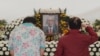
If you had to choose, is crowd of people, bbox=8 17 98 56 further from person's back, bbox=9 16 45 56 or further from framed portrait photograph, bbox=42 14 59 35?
framed portrait photograph, bbox=42 14 59 35

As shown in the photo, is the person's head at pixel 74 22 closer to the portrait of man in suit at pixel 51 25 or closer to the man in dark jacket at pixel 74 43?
the man in dark jacket at pixel 74 43

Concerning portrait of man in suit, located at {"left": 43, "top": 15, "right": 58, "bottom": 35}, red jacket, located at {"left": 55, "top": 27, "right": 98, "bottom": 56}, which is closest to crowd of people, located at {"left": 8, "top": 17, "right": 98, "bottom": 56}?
red jacket, located at {"left": 55, "top": 27, "right": 98, "bottom": 56}

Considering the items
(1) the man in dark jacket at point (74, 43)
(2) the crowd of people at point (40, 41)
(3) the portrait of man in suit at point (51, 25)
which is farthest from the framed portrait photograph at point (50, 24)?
(1) the man in dark jacket at point (74, 43)

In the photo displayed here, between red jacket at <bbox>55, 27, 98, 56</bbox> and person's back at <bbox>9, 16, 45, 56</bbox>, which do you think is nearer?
red jacket at <bbox>55, 27, 98, 56</bbox>

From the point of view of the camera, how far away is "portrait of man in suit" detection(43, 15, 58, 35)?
18.7 ft

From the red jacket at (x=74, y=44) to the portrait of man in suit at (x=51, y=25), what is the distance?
86.1 inches

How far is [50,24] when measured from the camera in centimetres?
575

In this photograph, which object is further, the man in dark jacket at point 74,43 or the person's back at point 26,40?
the person's back at point 26,40

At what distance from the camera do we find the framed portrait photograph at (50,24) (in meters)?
5.70

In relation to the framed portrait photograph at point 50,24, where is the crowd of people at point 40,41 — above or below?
above

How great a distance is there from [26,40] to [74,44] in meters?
0.51

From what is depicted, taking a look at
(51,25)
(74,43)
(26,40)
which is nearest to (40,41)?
(26,40)

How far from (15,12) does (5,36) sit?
149cm

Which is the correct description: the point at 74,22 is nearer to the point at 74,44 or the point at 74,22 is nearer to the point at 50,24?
the point at 74,44
